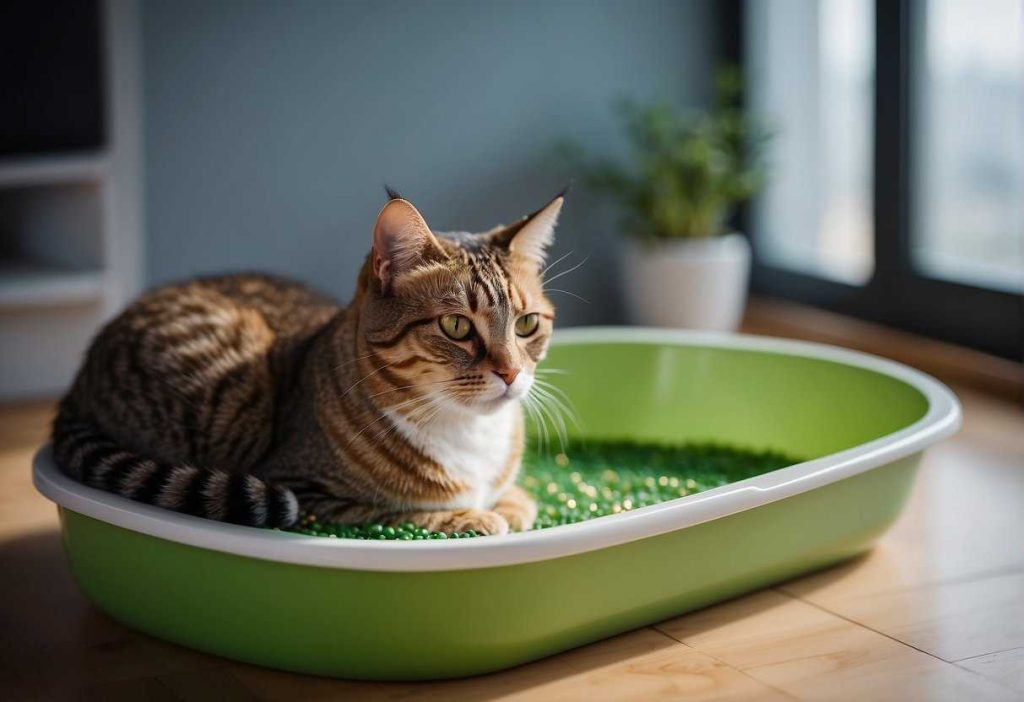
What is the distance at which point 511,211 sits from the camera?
12.7 feet

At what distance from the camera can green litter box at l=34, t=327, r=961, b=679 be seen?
1.59 m

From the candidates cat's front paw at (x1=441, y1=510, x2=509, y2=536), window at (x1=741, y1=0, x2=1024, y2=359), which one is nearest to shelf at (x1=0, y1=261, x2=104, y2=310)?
cat's front paw at (x1=441, y1=510, x2=509, y2=536)

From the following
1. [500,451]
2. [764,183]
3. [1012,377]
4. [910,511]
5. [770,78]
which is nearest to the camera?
[500,451]

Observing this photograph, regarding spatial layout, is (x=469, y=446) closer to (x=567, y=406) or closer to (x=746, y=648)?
(x=746, y=648)

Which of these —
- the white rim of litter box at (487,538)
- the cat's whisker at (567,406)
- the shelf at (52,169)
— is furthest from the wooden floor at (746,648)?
the shelf at (52,169)

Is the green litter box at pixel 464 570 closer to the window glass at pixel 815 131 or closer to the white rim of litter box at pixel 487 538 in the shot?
the white rim of litter box at pixel 487 538

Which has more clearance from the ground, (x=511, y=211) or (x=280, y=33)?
(x=280, y=33)

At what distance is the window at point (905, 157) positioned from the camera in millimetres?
3191

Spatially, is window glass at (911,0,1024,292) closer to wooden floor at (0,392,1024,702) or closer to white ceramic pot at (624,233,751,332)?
white ceramic pot at (624,233,751,332)

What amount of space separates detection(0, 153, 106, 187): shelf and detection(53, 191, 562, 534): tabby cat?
1.09 metres

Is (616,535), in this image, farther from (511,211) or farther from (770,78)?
(770,78)

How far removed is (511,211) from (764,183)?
0.76 metres

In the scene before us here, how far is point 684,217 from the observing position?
147 inches

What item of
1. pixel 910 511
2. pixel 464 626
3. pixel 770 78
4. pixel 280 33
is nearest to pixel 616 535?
pixel 464 626
